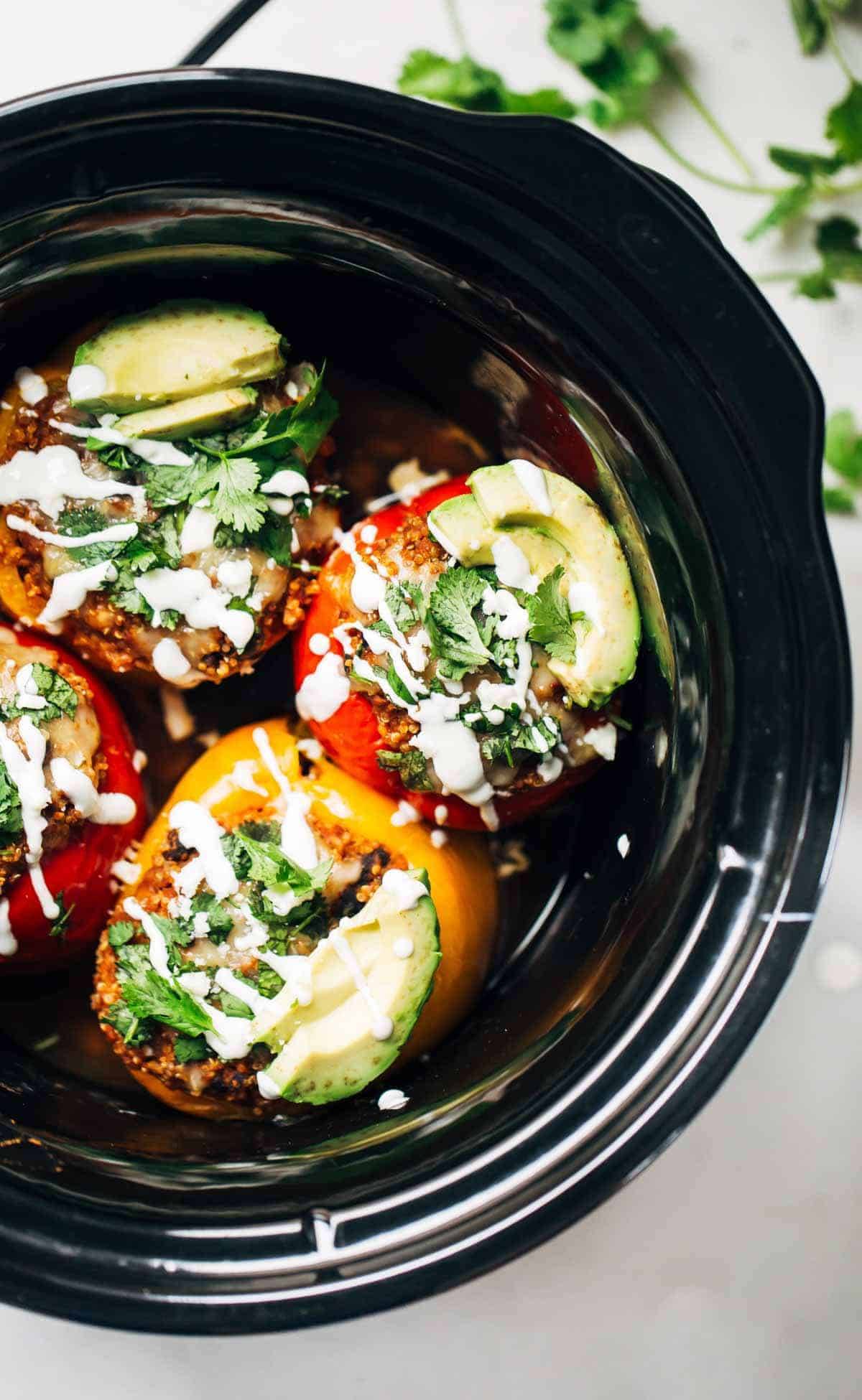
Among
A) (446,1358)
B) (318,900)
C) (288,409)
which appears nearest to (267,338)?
(288,409)

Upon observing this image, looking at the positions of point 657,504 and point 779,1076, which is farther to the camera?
point 779,1076

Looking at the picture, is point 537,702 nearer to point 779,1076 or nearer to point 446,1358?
point 779,1076

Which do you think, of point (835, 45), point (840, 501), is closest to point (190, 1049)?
point (840, 501)

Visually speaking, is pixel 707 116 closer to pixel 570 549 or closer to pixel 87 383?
pixel 570 549

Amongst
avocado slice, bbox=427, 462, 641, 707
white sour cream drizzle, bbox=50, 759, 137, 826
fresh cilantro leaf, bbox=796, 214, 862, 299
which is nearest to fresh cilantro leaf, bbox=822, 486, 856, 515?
fresh cilantro leaf, bbox=796, 214, 862, 299

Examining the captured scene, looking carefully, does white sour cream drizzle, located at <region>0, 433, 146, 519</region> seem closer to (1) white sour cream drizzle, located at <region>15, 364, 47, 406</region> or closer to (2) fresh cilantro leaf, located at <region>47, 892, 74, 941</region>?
(1) white sour cream drizzle, located at <region>15, 364, 47, 406</region>
